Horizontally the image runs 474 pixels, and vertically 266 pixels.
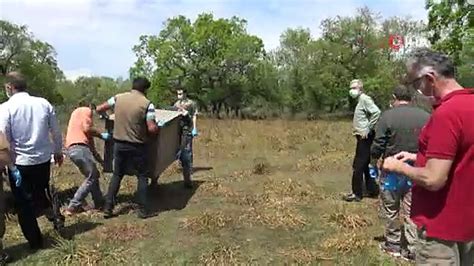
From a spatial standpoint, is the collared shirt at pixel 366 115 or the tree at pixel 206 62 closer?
the collared shirt at pixel 366 115

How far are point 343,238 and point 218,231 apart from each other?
155 centimetres

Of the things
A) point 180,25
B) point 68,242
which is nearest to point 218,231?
point 68,242

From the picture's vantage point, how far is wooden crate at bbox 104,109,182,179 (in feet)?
25.5

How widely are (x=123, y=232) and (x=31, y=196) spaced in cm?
117

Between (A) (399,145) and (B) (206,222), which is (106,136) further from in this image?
(A) (399,145)

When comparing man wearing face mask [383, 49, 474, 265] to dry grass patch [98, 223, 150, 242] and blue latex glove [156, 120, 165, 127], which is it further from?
blue latex glove [156, 120, 165, 127]

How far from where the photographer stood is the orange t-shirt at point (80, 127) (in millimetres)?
7523

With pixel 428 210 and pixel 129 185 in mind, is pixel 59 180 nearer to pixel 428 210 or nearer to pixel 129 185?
pixel 129 185

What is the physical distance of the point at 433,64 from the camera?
3.10 m

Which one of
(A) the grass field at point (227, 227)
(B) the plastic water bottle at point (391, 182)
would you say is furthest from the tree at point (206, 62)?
(B) the plastic water bottle at point (391, 182)

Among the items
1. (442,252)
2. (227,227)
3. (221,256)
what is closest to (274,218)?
(227,227)

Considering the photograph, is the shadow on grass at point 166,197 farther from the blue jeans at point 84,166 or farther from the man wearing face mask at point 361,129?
the man wearing face mask at point 361,129

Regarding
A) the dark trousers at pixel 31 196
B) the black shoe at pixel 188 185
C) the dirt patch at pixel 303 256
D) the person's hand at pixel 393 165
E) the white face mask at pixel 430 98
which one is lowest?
the dirt patch at pixel 303 256

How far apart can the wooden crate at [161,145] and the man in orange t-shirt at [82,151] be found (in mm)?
389
